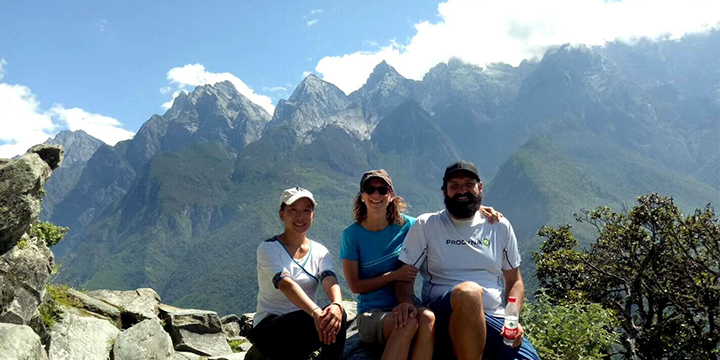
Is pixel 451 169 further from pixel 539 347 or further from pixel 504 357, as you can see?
pixel 539 347

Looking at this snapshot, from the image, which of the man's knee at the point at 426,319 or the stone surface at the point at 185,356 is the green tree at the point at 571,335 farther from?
the stone surface at the point at 185,356

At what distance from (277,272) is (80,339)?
622 cm

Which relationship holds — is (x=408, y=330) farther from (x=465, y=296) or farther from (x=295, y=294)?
(x=295, y=294)

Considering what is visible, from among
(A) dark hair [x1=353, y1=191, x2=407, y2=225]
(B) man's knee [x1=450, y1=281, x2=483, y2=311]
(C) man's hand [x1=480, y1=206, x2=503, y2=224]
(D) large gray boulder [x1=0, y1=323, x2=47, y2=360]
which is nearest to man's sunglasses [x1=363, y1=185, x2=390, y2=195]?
(A) dark hair [x1=353, y1=191, x2=407, y2=225]

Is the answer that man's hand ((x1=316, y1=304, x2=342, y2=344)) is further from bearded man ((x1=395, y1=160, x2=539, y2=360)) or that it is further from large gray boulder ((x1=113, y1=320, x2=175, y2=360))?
large gray boulder ((x1=113, y1=320, x2=175, y2=360))

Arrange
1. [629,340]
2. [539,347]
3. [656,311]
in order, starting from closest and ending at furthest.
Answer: [539,347] < [629,340] < [656,311]

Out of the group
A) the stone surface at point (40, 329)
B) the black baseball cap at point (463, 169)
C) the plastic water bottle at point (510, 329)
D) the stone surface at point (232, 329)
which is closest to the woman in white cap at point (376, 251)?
the black baseball cap at point (463, 169)

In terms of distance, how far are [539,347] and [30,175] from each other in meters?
9.54

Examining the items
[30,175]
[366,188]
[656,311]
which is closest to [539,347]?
[366,188]

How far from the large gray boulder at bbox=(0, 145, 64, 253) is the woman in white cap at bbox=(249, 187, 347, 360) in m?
Result: 5.04

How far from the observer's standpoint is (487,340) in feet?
21.3

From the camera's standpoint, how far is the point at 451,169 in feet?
23.3

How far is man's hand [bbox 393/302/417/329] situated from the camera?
605 cm

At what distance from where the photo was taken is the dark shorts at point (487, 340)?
6.24 metres
